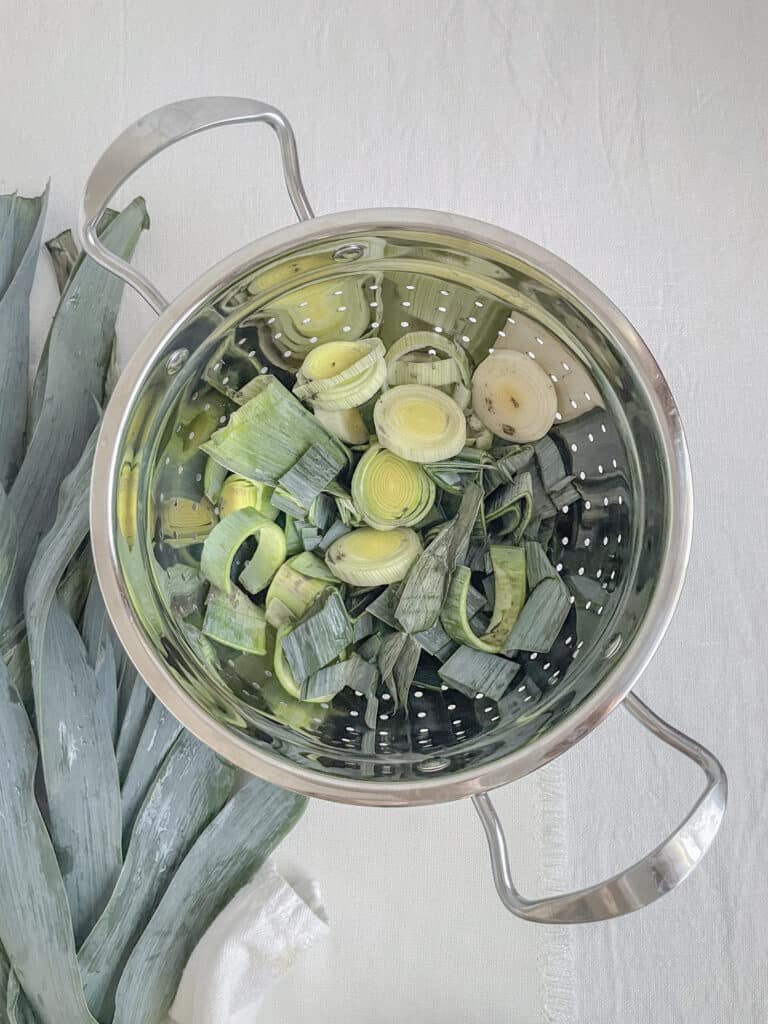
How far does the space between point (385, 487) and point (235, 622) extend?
0.48 ft

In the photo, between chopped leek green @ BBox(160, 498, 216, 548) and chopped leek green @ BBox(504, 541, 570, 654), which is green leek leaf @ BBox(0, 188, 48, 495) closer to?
chopped leek green @ BBox(160, 498, 216, 548)

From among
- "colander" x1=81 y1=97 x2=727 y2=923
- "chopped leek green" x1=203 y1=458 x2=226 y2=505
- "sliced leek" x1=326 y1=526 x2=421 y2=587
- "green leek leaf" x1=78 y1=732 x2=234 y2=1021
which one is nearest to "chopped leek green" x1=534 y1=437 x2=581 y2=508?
"colander" x1=81 y1=97 x2=727 y2=923

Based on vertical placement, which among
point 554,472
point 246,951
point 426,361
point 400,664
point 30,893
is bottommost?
point 246,951

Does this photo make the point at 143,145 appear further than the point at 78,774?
No

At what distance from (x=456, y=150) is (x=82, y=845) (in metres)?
0.67

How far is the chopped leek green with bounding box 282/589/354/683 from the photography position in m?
0.66

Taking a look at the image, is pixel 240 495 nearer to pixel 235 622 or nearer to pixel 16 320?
pixel 235 622

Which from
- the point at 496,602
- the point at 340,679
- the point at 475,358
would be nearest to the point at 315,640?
the point at 340,679

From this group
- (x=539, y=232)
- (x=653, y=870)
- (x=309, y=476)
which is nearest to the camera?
(x=653, y=870)

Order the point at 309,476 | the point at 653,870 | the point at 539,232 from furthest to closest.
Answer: the point at 539,232
the point at 309,476
the point at 653,870

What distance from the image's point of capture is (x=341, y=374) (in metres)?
0.66

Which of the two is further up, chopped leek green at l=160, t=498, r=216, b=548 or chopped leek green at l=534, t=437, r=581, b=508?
chopped leek green at l=160, t=498, r=216, b=548

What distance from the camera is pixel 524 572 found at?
688mm

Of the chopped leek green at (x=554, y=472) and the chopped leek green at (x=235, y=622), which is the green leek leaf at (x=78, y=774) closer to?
the chopped leek green at (x=235, y=622)
